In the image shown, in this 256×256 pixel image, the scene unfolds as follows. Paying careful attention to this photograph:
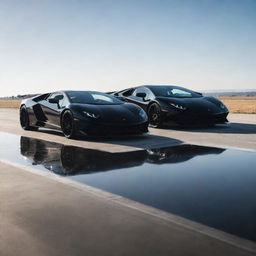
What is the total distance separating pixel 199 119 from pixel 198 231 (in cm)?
760

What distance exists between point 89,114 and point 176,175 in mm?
3998

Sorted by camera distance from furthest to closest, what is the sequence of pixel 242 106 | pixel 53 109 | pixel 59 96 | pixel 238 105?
pixel 238 105 → pixel 242 106 → pixel 59 96 → pixel 53 109

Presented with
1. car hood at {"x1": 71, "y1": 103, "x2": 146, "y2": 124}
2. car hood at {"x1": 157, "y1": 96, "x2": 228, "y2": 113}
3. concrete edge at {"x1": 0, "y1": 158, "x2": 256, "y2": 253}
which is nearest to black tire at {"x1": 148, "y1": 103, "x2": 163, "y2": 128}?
car hood at {"x1": 157, "y1": 96, "x2": 228, "y2": 113}

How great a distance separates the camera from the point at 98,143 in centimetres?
788

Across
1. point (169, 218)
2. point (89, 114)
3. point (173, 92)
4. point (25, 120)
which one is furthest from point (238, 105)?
point (169, 218)

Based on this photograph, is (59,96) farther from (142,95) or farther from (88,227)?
(88,227)

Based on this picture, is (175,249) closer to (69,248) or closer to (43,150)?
(69,248)

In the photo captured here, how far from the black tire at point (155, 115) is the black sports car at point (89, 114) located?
1.60m

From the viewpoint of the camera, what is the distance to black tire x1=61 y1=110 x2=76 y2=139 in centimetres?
863

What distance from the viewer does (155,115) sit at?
1084cm

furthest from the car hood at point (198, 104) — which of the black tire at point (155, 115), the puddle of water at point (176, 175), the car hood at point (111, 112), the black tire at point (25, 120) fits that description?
the black tire at point (25, 120)

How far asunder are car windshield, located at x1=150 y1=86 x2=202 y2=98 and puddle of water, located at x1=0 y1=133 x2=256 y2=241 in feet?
13.6

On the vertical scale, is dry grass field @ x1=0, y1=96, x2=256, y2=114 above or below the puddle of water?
below

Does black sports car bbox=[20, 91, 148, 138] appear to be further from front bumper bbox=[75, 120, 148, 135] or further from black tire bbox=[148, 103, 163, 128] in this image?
black tire bbox=[148, 103, 163, 128]
